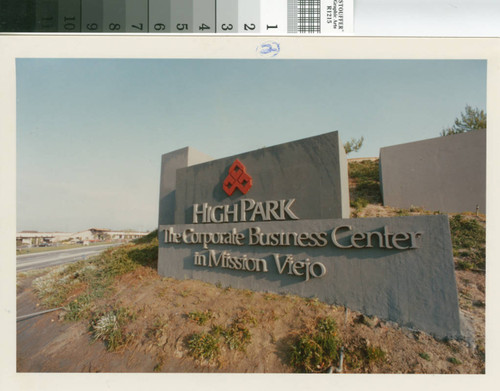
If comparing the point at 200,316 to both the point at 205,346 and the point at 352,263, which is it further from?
the point at 352,263

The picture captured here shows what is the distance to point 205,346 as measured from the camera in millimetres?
3881

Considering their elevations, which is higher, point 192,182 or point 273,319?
point 192,182

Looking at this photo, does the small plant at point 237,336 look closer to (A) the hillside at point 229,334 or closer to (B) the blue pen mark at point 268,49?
(A) the hillside at point 229,334

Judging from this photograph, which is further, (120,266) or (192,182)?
(120,266)

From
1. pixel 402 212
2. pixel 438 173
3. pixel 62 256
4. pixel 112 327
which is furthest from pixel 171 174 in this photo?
pixel 438 173

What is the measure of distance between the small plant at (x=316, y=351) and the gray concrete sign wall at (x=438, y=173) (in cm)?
721

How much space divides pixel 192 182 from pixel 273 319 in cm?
513

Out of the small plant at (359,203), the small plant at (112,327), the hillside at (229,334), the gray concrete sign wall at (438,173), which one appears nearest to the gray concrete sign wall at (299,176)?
the hillside at (229,334)

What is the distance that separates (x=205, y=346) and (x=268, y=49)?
5753mm

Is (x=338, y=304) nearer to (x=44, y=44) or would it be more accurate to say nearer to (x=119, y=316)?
(x=119, y=316)

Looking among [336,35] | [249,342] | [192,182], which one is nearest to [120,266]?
[192,182]

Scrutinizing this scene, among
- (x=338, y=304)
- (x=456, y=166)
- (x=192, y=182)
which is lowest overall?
(x=338, y=304)

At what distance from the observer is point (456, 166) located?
26.5 feet

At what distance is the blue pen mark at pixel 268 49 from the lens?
4.03 metres
